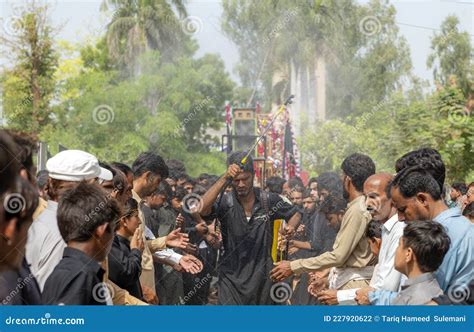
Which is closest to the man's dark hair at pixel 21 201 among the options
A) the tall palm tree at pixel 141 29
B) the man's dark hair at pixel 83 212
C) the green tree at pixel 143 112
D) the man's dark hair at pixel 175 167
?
the man's dark hair at pixel 83 212

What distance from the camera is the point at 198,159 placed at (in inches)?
1076

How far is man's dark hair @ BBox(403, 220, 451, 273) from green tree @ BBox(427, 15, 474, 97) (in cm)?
1665

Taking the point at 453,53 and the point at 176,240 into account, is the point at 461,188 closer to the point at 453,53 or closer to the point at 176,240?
the point at 176,240

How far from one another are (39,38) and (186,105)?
6.87 m

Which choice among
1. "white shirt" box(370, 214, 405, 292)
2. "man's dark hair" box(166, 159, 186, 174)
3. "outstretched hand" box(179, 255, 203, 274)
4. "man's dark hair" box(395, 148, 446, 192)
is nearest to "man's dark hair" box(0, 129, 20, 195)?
"white shirt" box(370, 214, 405, 292)

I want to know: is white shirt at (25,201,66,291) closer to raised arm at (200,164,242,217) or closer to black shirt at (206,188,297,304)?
raised arm at (200,164,242,217)

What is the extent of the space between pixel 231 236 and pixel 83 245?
3.41 meters

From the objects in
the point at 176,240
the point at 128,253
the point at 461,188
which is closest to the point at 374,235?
the point at 176,240

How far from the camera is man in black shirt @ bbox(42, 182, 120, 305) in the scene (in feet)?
12.9

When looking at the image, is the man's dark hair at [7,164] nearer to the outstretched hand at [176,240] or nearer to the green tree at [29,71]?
the outstretched hand at [176,240]

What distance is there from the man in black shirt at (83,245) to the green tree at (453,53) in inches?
685

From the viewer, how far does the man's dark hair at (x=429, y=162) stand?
5406 mm

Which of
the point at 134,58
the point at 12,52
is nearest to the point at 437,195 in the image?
the point at 12,52

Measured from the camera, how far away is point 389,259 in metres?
5.37
